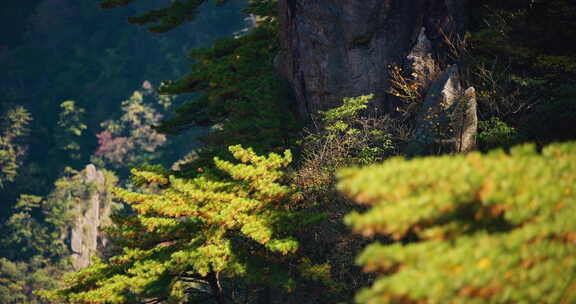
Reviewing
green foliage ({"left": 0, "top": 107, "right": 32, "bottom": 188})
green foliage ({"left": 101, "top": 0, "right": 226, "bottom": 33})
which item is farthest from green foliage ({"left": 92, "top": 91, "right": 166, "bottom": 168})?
green foliage ({"left": 101, "top": 0, "right": 226, "bottom": 33})

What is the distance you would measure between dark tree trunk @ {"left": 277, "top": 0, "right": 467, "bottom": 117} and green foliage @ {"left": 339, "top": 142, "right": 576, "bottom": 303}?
708cm

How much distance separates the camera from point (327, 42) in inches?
393

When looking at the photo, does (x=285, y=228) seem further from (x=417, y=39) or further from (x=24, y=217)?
(x=24, y=217)

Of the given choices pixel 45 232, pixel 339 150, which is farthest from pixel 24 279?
pixel 339 150

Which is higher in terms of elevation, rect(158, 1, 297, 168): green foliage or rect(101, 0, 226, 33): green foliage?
rect(101, 0, 226, 33): green foliage

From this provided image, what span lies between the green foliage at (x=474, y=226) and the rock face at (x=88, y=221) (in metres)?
40.3

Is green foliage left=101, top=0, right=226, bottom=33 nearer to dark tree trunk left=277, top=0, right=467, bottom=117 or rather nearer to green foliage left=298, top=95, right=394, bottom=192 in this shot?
dark tree trunk left=277, top=0, right=467, bottom=117

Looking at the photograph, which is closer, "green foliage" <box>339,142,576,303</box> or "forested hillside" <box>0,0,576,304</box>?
"green foliage" <box>339,142,576,303</box>

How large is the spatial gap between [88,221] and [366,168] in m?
43.1

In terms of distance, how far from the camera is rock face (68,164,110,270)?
3853cm

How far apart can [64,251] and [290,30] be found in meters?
39.3

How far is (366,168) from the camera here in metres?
3.13

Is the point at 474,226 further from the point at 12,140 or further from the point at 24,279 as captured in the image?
the point at 12,140

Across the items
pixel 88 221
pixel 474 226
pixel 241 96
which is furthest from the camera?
pixel 88 221
